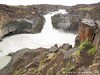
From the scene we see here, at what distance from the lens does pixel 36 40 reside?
46.1 meters

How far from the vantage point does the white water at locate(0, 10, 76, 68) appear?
41.2 metres

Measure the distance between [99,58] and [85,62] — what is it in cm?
109

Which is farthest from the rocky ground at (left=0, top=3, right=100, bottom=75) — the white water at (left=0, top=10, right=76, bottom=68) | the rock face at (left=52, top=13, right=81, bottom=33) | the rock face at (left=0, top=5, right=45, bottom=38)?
the rock face at (left=52, top=13, right=81, bottom=33)

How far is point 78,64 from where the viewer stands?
1609cm

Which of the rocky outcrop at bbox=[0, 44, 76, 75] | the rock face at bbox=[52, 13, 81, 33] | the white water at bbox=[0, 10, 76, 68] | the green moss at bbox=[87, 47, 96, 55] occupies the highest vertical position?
the green moss at bbox=[87, 47, 96, 55]

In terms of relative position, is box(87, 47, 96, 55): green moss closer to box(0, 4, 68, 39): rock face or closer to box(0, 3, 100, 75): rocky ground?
box(0, 3, 100, 75): rocky ground

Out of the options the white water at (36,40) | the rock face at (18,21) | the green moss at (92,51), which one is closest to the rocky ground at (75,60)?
the green moss at (92,51)

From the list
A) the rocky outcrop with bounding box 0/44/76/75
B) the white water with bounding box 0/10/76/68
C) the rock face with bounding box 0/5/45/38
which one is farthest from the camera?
the rock face with bounding box 0/5/45/38

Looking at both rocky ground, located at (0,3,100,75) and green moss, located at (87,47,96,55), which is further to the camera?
green moss, located at (87,47,96,55)

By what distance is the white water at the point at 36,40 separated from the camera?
41219 mm

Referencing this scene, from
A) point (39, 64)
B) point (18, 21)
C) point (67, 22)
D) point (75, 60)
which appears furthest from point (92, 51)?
point (67, 22)

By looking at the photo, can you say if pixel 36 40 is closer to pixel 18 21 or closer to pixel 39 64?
pixel 18 21

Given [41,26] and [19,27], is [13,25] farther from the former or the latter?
[41,26]

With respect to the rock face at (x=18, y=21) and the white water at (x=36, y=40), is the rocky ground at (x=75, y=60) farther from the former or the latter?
the rock face at (x=18, y=21)
